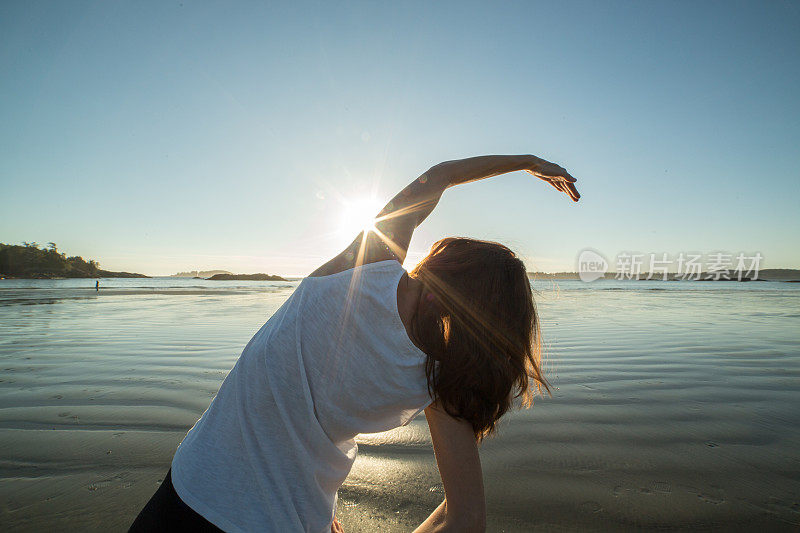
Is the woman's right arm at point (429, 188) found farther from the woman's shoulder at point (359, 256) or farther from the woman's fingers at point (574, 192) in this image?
the woman's fingers at point (574, 192)

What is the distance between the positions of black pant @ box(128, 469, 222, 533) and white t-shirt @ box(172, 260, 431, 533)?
0.03 m

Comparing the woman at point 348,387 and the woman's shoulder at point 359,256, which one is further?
the woman's shoulder at point 359,256

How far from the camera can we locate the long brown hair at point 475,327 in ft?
3.55

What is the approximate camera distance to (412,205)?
142cm

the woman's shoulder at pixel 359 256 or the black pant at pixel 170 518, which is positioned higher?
the woman's shoulder at pixel 359 256

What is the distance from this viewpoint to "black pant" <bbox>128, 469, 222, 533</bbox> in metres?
1.02

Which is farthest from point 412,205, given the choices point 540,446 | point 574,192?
point 540,446

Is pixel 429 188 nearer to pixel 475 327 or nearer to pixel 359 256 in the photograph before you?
pixel 359 256

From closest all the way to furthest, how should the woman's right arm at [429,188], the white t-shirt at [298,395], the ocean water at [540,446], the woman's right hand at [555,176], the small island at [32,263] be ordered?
1. the white t-shirt at [298,395]
2. the woman's right arm at [429,188]
3. the woman's right hand at [555,176]
4. the ocean water at [540,446]
5. the small island at [32,263]

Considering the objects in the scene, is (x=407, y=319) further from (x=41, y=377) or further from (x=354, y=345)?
(x=41, y=377)

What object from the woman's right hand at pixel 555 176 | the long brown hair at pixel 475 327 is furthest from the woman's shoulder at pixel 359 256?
the woman's right hand at pixel 555 176

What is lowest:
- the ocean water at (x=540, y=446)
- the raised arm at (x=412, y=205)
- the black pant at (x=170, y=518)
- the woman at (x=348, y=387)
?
the ocean water at (x=540, y=446)

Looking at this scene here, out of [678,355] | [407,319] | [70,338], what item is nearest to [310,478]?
[407,319]

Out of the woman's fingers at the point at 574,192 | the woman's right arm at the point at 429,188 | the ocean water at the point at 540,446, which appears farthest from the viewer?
the ocean water at the point at 540,446
